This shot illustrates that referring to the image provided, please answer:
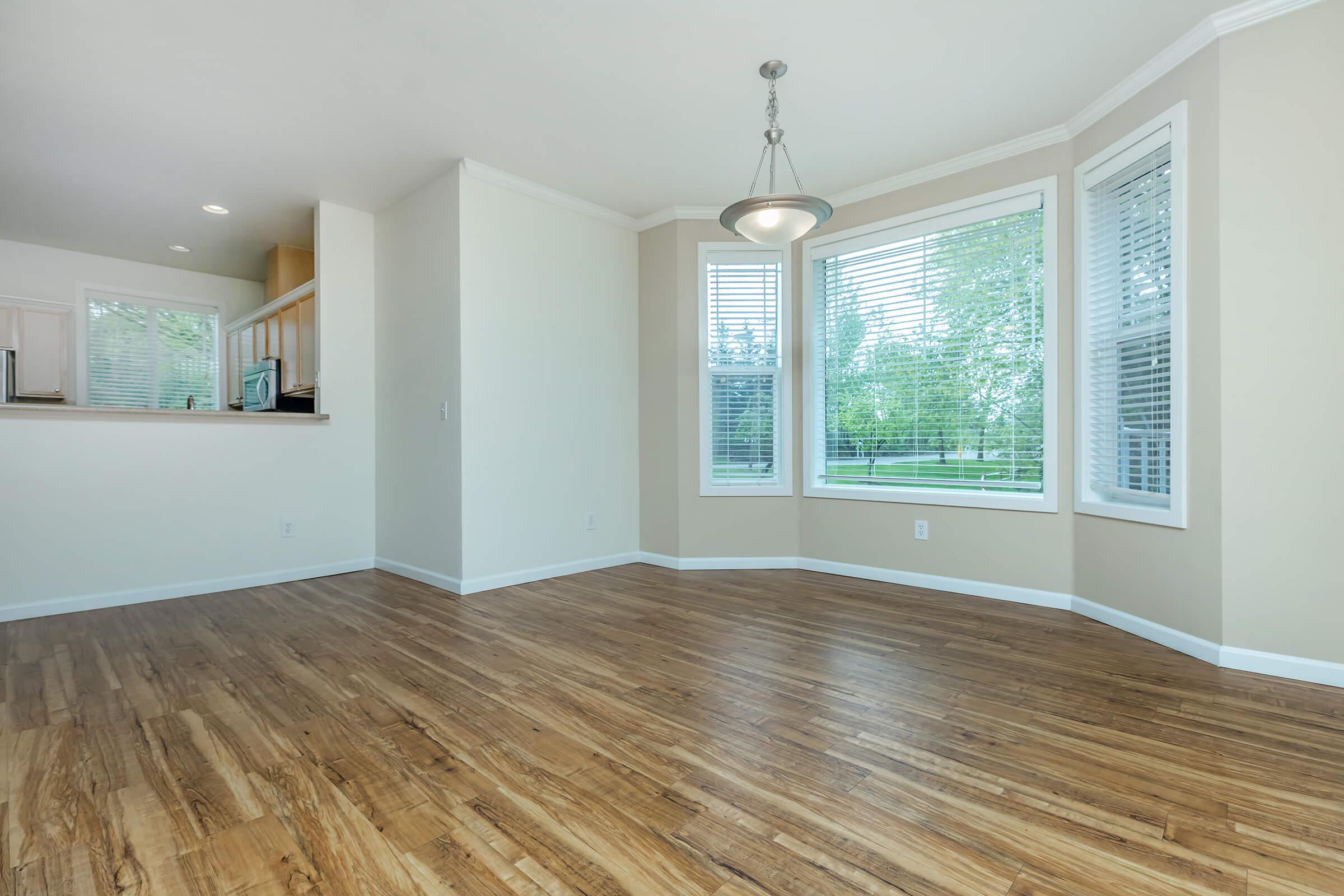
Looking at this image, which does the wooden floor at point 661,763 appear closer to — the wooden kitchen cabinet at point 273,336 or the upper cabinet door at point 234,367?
the wooden kitchen cabinet at point 273,336

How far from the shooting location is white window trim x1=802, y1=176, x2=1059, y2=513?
352 cm

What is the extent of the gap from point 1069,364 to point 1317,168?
1239 mm

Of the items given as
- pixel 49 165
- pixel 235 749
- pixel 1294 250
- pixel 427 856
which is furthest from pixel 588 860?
pixel 49 165

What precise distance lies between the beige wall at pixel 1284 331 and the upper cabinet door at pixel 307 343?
17.4 ft

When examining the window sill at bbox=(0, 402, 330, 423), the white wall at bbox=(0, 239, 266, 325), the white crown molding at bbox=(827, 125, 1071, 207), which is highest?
the white crown molding at bbox=(827, 125, 1071, 207)

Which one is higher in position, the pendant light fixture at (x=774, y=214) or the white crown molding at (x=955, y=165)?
the white crown molding at (x=955, y=165)

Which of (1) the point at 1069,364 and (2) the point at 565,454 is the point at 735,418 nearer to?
(2) the point at 565,454

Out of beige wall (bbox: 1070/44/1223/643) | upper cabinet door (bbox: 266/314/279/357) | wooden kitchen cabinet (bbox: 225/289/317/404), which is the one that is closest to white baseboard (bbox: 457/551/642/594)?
wooden kitchen cabinet (bbox: 225/289/317/404)

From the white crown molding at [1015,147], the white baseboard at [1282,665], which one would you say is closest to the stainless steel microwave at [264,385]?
the white crown molding at [1015,147]

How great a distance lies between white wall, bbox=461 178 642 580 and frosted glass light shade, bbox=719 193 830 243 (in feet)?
5.87

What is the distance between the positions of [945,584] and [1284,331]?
81.0 inches

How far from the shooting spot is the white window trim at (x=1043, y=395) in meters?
3.52

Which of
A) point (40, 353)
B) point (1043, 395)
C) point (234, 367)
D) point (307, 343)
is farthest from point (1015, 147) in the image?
point (40, 353)

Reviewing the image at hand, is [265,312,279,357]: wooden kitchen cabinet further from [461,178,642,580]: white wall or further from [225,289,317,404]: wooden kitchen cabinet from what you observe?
[461,178,642,580]: white wall
